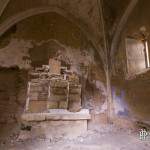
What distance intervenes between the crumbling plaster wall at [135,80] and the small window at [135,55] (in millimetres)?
174

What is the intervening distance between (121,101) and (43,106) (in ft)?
8.88

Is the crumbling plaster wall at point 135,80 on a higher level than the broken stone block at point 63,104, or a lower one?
higher

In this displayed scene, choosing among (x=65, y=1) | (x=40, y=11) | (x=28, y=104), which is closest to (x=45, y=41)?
(x=40, y=11)

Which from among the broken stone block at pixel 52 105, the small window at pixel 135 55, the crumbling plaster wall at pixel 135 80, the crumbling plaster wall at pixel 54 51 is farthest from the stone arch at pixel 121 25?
the broken stone block at pixel 52 105

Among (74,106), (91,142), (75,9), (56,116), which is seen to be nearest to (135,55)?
(74,106)

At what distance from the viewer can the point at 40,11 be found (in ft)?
23.3

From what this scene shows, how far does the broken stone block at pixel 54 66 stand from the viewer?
6.46 m

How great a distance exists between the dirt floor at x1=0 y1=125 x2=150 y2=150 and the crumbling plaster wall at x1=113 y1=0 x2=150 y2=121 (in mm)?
718

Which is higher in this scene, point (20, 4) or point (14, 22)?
point (20, 4)

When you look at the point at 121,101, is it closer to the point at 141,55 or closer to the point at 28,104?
the point at 141,55

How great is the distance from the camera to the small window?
5770 mm

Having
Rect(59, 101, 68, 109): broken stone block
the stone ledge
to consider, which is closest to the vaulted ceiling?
Rect(59, 101, 68, 109): broken stone block

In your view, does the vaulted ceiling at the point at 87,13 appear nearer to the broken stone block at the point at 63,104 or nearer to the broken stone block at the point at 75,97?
the broken stone block at the point at 75,97

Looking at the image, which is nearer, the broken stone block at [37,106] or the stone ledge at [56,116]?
the stone ledge at [56,116]
